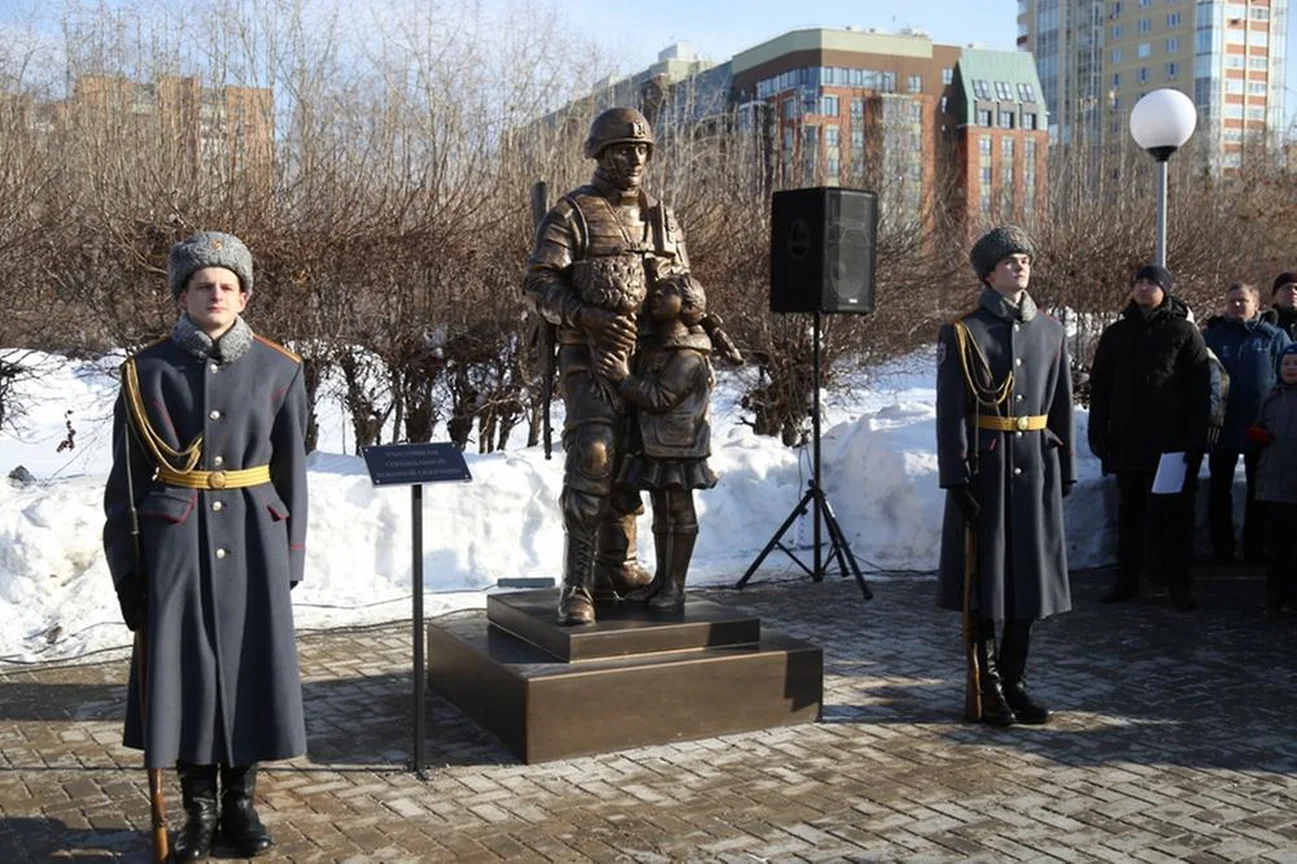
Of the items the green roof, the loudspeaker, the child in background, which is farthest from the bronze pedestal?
the green roof

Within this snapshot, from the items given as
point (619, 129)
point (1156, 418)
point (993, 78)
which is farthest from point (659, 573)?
point (993, 78)

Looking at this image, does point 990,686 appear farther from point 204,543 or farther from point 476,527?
point 476,527

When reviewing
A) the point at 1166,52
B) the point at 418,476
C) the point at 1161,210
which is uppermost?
the point at 1166,52

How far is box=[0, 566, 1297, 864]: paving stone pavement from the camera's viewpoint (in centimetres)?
432

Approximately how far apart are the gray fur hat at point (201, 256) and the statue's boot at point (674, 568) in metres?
2.37

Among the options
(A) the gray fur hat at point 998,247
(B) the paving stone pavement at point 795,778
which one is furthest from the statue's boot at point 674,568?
(A) the gray fur hat at point 998,247

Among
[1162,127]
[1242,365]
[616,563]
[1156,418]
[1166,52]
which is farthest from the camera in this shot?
[1166,52]

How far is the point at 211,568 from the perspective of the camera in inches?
161

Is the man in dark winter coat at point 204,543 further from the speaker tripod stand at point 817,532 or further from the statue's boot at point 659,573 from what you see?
the speaker tripod stand at point 817,532

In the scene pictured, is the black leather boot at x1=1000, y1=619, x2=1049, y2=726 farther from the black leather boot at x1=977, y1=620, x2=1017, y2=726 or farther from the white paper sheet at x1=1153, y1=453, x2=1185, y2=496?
the white paper sheet at x1=1153, y1=453, x2=1185, y2=496

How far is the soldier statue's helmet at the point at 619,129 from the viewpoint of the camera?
5.62m

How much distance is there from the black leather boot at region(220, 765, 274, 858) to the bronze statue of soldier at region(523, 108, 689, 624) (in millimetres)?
1582

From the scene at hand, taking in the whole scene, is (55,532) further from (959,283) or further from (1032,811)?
(959,283)

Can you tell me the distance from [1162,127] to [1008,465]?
520 centimetres
